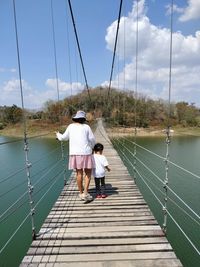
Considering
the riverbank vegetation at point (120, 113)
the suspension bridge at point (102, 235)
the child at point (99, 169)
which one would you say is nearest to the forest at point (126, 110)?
the riverbank vegetation at point (120, 113)

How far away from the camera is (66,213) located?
116 inches

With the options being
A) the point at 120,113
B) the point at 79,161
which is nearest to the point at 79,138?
the point at 79,161

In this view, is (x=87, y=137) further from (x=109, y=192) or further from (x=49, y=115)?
(x=49, y=115)

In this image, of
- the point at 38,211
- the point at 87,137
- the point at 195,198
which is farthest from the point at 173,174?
the point at 87,137

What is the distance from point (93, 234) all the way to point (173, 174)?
8.30 meters

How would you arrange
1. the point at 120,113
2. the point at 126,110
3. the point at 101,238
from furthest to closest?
the point at 126,110
the point at 120,113
the point at 101,238

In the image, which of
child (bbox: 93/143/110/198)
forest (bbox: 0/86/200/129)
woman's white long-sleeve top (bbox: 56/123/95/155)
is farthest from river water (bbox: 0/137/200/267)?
forest (bbox: 0/86/200/129)

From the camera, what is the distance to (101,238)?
7.68ft

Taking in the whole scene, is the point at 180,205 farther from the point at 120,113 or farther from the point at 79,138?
the point at 120,113

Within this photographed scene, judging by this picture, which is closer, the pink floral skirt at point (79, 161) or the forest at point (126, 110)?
the pink floral skirt at point (79, 161)

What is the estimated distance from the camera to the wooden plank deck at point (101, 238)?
200 centimetres

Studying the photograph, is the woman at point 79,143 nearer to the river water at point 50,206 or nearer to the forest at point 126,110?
the river water at point 50,206

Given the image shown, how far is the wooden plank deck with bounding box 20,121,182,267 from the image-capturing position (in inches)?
78.9

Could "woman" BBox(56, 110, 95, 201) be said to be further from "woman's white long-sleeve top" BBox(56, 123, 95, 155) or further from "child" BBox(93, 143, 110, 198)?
"child" BBox(93, 143, 110, 198)
